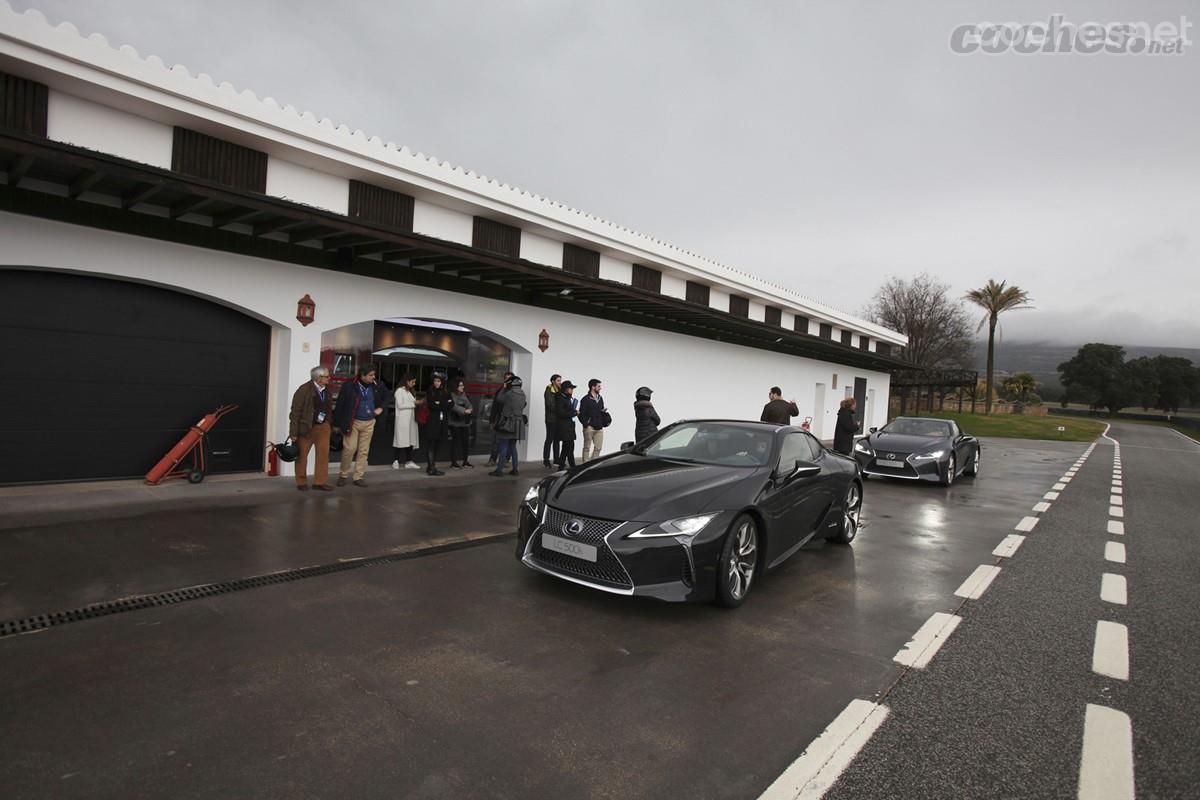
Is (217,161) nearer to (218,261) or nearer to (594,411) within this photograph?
(218,261)

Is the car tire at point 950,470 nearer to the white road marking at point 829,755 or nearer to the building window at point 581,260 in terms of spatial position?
the building window at point 581,260

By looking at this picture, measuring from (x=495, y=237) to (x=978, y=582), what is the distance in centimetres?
978

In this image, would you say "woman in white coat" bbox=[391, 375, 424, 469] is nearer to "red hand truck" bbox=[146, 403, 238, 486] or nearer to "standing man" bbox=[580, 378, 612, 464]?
"red hand truck" bbox=[146, 403, 238, 486]

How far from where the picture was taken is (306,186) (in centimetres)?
952

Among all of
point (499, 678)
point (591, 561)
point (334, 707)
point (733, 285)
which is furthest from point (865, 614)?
point (733, 285)

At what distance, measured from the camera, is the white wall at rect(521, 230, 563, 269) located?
1288cm

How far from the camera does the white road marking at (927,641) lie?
157 inches

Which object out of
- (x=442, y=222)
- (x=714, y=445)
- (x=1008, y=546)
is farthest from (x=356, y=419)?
(x=1008, y=546)

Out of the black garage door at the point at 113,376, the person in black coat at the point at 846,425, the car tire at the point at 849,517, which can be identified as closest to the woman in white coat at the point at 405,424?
the black garage door at the point at 113,376

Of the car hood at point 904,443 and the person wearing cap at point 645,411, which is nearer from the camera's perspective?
the person wearing cap at point 645,411

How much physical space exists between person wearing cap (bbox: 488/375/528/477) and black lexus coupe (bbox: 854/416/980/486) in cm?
726

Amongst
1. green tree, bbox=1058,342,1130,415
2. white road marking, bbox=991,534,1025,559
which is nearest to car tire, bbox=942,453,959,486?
white road marking, bbox=991,534,1025,559

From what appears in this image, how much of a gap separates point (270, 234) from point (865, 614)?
9.12 metres

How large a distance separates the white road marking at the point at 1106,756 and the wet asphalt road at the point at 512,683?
0.06 meters
